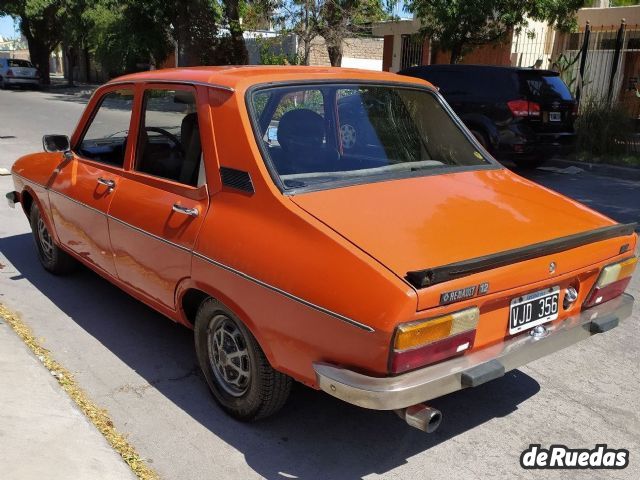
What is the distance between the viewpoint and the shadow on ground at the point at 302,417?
3.10 meters

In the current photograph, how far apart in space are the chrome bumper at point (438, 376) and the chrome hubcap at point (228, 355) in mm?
681

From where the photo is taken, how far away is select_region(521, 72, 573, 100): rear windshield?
10366 millimetres

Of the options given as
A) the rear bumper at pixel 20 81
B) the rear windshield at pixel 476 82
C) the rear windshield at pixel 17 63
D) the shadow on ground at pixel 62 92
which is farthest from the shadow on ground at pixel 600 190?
the rear windshield at pixel 17 63

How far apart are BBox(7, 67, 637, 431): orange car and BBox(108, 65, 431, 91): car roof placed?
2 cm

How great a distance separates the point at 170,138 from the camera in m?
3.84

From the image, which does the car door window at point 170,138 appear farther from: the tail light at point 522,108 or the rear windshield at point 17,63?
the rear windshield at point 17,63

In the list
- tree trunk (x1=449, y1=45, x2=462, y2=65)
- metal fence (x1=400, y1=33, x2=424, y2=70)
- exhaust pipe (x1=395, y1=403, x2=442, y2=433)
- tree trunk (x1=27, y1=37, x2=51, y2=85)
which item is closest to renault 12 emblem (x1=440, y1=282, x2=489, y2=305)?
→ exhaust pipe (x1=395, y1=403, x2=442, y2=433)

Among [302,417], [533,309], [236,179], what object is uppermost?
[236,179]

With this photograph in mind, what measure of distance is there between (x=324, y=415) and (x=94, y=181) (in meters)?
2.27

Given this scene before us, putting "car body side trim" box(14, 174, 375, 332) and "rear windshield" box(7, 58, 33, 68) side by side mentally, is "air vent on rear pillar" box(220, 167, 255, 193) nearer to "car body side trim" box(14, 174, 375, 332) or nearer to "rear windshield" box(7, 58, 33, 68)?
"car body side trim" box(14, 174, 375, 332)

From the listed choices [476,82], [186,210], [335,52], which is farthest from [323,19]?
[186,210]

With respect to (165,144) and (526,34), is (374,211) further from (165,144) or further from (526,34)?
(526,34)

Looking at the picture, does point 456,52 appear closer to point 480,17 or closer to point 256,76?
point 480,17

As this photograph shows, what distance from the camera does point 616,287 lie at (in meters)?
3.44
